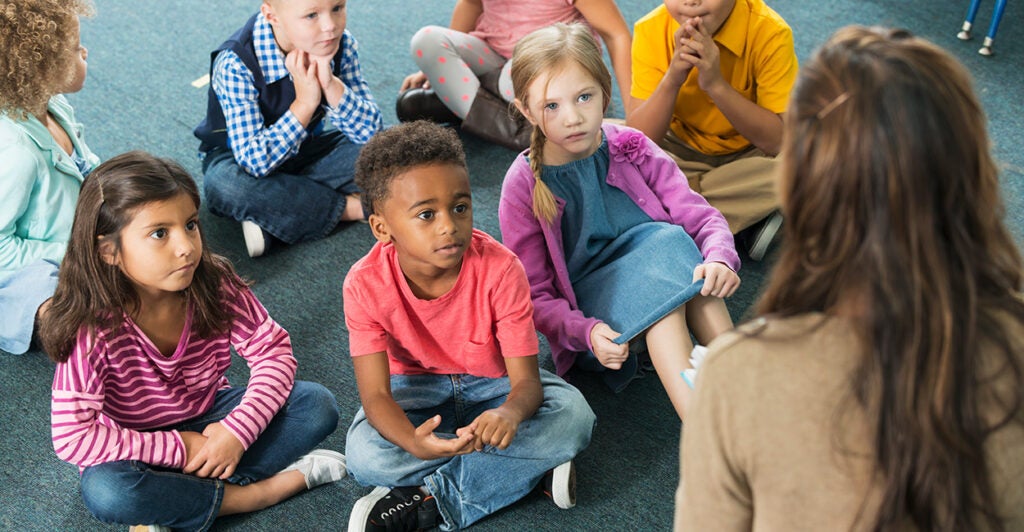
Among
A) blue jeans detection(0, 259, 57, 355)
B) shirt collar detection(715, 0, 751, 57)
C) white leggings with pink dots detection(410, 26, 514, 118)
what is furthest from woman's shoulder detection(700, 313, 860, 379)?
Answer: white leggings with pink dots detection(410, 26, 514, 118)

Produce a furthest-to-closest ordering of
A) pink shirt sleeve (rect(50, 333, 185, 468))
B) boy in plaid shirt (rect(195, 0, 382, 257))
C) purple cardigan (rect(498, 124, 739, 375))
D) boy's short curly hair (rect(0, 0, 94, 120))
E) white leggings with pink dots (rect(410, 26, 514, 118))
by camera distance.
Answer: white leggings with pink dots (rect(410, 26, 514, 118))
boy in plaid shirt (rect(195, 0, 382, 257))
boy's short curly hair (rect(0, 0, 94, 120))
purple cardigan (rect(498, 124, 739, 375))
pink shirt sleeve (rect(50, 333, 185, 468))

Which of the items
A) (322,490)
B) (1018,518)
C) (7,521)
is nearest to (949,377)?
(1018,518)

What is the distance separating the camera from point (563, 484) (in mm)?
1441

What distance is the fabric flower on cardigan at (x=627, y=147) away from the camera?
5.29 feet

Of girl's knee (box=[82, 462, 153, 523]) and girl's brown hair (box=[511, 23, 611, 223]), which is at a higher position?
girl's brown hair (box=[511, 23, 611, 223])

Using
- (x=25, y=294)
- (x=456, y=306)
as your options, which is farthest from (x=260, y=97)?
(x=456, y=306)

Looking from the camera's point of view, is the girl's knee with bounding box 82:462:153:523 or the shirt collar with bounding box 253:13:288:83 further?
the shirt collar with bounding box 253:13:288:83

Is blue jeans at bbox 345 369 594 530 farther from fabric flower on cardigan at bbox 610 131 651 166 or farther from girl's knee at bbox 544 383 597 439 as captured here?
fabric flower on cardigan at bbox 610 131 651 166

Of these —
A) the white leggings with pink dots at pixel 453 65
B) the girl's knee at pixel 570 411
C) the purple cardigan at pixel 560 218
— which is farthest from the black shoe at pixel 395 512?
the white leggings with pink dots at pixel 453 65

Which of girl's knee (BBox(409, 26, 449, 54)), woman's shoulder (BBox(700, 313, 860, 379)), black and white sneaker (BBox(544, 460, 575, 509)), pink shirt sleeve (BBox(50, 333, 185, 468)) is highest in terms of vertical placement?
woman's shoulder (BBox(700, 313, 860, 379))

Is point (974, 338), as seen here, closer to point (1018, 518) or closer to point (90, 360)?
point (1018, 518)

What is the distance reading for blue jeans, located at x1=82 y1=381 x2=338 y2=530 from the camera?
138 centimetres

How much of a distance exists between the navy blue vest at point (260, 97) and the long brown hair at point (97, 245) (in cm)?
61

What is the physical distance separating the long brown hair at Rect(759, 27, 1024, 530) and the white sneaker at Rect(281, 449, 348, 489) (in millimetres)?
955
